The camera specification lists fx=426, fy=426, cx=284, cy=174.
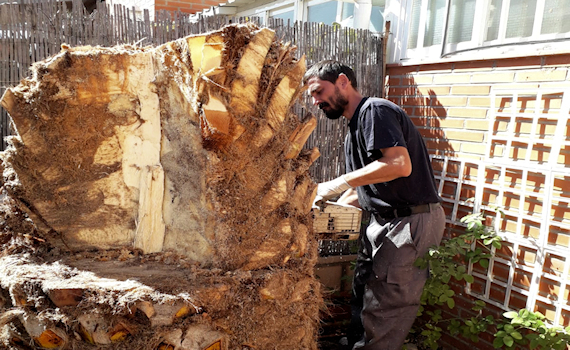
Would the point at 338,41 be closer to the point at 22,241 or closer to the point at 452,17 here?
the point at 452,17

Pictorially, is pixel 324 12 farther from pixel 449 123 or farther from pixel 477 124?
pixel 477 124

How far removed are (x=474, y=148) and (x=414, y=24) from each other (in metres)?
1.24

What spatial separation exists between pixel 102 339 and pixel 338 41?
3043mm

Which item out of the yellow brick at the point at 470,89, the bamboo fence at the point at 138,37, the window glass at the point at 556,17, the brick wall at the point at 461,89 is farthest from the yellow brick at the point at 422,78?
the window glass at the point at 556,17

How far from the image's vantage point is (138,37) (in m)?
3.29

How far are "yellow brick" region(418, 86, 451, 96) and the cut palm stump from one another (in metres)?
1.78

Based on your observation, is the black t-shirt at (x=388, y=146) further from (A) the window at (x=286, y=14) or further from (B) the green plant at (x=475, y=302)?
(A) the window at (x=286, y=14)

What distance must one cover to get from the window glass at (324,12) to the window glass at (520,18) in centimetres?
232

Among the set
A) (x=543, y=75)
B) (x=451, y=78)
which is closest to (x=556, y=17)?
(x=543, y=75)

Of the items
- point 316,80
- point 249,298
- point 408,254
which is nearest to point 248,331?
point 249,298

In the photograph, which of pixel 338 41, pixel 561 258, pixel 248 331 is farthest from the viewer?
pixel 338 41

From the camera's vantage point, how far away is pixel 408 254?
2.61 meters

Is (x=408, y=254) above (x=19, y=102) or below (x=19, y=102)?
below

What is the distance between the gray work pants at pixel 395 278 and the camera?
102 inches
